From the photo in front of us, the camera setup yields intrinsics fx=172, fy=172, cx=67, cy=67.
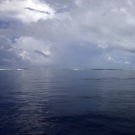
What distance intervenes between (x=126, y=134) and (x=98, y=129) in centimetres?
338

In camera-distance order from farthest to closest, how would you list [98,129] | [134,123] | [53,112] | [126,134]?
1. [53,112]
2. [134,123]
3. [98,129]
4. [126,134]

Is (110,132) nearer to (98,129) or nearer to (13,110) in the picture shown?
(98,129)

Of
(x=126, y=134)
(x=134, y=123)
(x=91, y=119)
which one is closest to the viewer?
(x=126, y=134)

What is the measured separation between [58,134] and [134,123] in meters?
10.6

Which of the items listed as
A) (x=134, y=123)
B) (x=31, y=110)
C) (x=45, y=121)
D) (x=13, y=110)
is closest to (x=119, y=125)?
(x=134, y=123)

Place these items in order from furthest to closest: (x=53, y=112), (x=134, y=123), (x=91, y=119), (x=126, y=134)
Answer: (x=53, y=112)
(x=91, y=119)
(x=134, y=123)
(x=126, y=134)

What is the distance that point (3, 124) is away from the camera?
Result: 76.8ft

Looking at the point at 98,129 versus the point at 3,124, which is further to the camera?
the point at 3,124

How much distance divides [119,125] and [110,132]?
106 inches

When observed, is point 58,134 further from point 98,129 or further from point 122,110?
point 122,110

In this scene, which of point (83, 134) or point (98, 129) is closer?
point (83, 134)

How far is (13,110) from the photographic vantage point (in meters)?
30.8

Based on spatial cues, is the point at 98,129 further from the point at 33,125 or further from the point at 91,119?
the point at 33,125

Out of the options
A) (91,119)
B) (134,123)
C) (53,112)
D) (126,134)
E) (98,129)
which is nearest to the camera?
(126,134)
